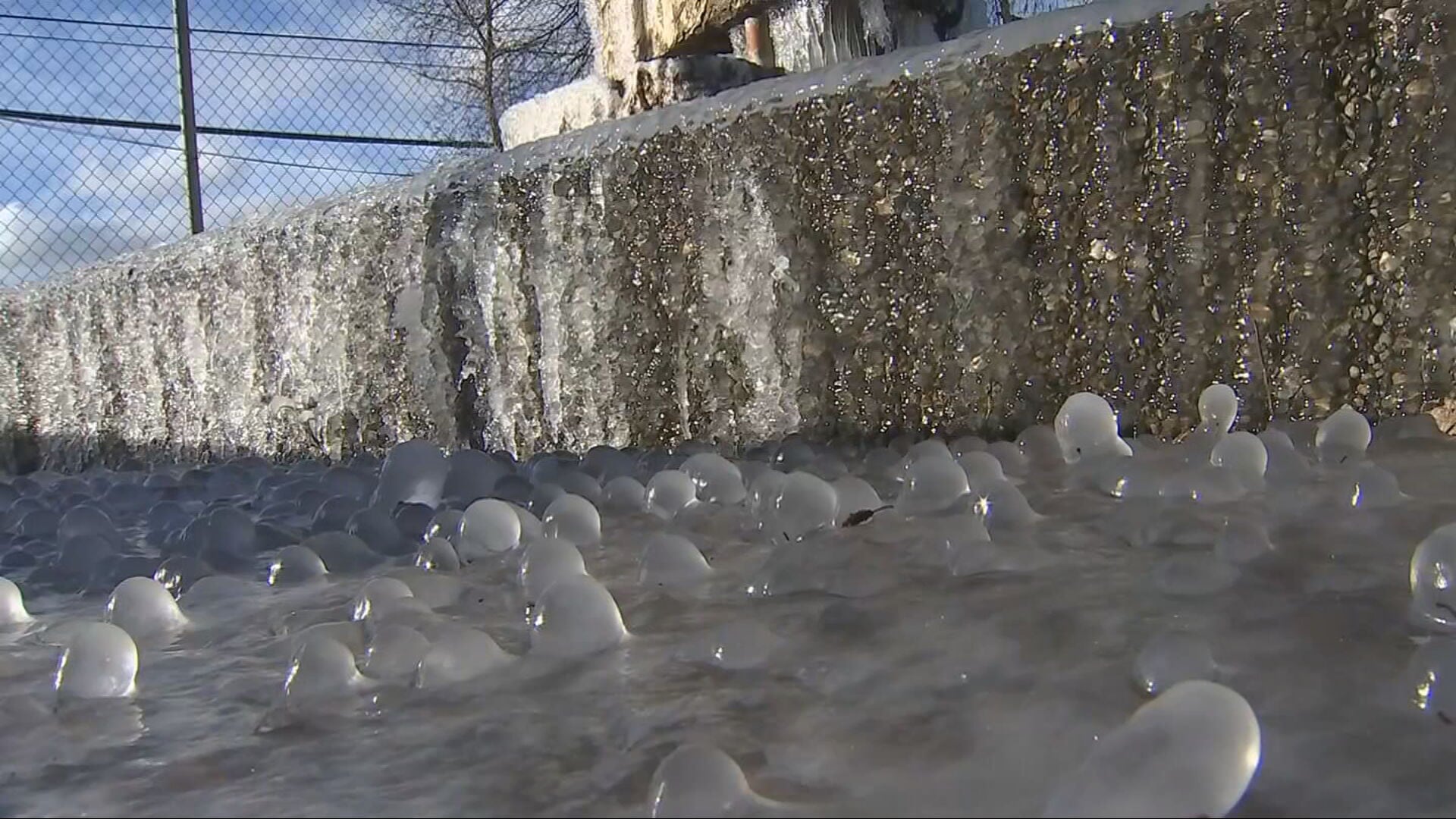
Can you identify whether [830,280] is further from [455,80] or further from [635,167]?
[455,80]

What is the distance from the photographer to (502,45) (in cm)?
865

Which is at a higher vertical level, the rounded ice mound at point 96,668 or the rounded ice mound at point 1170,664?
the rounded ice mound at point 96,668

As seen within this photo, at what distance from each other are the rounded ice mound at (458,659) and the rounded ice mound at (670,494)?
54 centimetres

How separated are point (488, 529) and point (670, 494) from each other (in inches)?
9.3

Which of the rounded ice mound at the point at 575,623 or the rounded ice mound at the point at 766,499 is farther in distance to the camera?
the rounded ice mound at the point at 766,499

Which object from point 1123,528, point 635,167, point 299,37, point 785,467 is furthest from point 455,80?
point 1123,528

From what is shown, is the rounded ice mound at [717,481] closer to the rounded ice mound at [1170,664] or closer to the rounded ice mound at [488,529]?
the rounded ice mound at [488,529]

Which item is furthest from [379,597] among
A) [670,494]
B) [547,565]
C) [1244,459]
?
[1244,459]

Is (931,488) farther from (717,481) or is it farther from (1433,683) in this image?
(1433,683)

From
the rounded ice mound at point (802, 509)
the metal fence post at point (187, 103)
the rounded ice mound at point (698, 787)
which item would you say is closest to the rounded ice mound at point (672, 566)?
the rounded ice mound at point (802, 509)

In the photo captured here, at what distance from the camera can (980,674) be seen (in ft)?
1.95

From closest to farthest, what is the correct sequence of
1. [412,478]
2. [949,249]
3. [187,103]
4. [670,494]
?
[670,494] → [412,478] → [949,249] → [187,103]

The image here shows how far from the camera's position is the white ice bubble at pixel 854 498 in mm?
1062

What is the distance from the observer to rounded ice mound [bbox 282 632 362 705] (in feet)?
2.06
